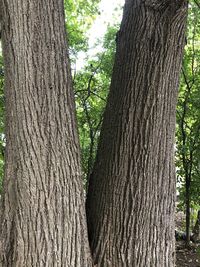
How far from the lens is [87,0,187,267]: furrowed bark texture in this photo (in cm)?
301

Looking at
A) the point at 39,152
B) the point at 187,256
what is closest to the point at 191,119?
the point at 187,256

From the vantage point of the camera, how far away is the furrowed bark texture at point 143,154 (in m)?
3.01

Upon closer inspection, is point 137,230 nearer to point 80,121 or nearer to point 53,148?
point 53,148

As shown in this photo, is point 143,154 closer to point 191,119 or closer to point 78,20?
point 191,119

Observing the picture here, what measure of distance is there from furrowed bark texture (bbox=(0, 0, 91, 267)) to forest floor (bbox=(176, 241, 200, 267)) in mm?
4234

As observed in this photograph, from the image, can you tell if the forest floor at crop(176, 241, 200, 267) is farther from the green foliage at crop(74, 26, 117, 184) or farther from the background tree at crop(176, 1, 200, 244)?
the green foliage at crop(74, 26, 117, 184)

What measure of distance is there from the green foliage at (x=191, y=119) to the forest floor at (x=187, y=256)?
2.85 ft

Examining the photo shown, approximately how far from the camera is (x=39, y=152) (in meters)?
2.82

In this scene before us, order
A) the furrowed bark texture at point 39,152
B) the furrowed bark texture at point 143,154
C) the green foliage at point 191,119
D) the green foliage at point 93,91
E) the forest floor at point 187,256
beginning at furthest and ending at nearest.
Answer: the green foliage at point 93,91 < the green foliage at point 191,119 < the forest floor at point 187,256 < the furrowed bark texture at point 143,154 < the furrowed bark texture at point 39,152

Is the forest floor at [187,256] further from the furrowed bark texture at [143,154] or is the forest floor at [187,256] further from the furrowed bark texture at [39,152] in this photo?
the furrowed bark texture at [39,152]

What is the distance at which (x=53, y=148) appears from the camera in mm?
2850

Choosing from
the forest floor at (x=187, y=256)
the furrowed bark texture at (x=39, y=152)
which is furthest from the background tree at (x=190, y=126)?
the furrowed bark texture at (x=39, y=152)

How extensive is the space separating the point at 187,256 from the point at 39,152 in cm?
537

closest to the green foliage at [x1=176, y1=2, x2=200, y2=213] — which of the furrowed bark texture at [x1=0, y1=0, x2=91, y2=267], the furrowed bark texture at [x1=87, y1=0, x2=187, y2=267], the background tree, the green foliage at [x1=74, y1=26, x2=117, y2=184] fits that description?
the background tree
